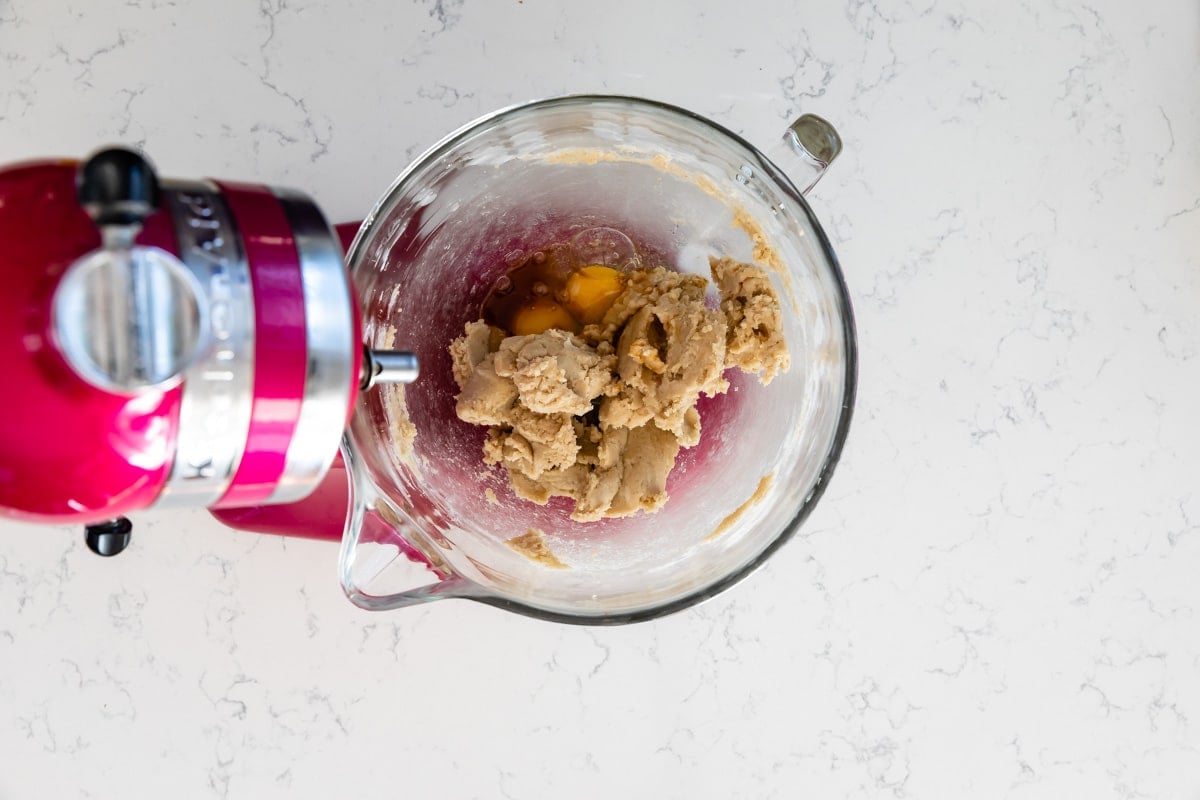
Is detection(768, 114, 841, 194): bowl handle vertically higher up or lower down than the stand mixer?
higher up

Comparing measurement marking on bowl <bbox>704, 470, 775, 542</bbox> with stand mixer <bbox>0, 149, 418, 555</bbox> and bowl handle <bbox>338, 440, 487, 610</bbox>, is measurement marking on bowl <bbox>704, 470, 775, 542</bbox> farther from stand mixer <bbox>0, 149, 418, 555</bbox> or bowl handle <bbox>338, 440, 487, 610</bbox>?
stand mixer <bbox>0, 149, 418, 555</bbox>

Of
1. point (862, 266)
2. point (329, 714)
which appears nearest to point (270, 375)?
point (329, 714)

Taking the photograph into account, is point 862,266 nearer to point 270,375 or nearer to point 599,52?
point 599,52

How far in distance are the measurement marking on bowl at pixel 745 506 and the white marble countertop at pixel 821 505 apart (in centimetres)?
24

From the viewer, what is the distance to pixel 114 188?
47cm

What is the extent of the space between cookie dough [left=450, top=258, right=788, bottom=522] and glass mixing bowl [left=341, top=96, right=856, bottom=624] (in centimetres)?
4

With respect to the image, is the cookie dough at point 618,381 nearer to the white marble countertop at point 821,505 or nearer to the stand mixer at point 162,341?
the stand mixer at point 162,341

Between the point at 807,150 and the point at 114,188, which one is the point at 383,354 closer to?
the point at 114,188

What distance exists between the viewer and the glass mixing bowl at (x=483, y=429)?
31.2 inches

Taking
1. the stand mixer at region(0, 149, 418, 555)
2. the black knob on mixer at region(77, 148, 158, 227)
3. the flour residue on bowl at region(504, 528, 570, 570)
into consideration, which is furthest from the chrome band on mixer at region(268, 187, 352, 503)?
the flour residue on bowl at region(504, 528, 570, 570)

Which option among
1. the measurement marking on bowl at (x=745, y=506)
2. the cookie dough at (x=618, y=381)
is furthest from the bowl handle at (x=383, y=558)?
the measurement marking on bowl at (x=745, y=506)

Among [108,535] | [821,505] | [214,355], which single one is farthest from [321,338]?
[821,505]

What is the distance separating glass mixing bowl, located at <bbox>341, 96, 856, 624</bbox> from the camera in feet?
2.60

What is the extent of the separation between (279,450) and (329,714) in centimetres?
57
